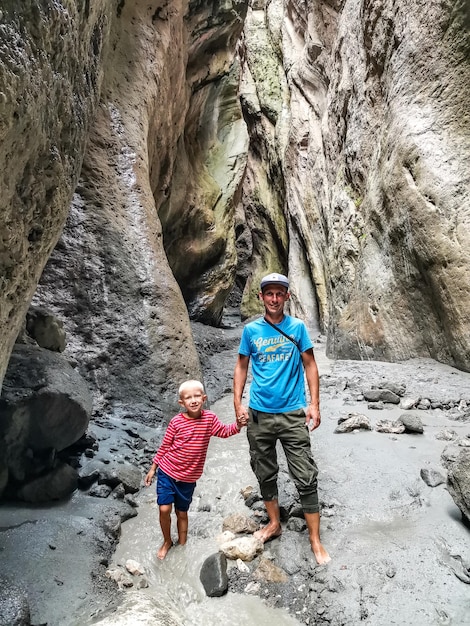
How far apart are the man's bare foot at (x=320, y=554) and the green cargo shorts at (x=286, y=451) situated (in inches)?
7.2

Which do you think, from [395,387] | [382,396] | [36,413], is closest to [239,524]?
[36,413]

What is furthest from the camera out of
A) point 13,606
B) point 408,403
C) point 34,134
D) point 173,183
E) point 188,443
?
point 173,183

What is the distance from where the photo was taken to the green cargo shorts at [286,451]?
2.61m

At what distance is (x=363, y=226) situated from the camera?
844 centimetres

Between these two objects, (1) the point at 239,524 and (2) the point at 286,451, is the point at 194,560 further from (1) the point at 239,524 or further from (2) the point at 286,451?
(2) the point at 286,451

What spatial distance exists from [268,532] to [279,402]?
81 centimetres

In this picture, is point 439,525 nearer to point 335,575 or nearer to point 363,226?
point 335,575

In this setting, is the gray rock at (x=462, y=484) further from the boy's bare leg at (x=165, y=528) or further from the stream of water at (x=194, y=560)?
the boy's bare leg at (x=165, y=528)

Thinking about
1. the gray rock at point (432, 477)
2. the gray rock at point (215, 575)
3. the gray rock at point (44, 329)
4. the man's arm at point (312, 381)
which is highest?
the gray rock at point (44, 329)

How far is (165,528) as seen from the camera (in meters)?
2.71

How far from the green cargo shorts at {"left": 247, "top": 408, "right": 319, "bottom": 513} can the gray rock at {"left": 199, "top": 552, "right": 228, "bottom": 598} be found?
0.47 meters

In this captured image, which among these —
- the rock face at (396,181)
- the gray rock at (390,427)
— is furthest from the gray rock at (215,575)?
the rock face at (396,181)

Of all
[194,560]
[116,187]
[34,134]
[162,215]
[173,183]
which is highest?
[173,183]

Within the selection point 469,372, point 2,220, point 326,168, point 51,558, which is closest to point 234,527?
point 51,558
